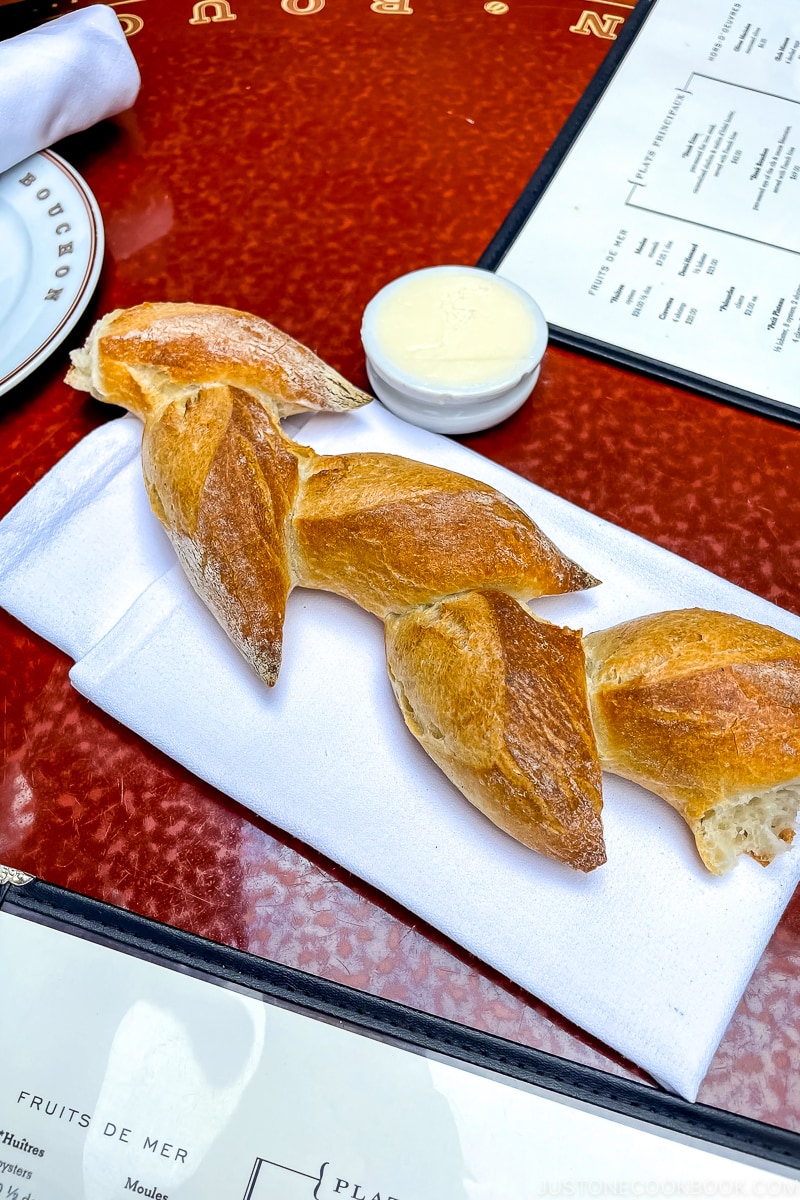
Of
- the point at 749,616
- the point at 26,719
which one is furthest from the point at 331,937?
the point at 749,616

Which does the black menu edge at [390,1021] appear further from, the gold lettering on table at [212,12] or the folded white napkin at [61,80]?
the gold lettering on table at [212,12]

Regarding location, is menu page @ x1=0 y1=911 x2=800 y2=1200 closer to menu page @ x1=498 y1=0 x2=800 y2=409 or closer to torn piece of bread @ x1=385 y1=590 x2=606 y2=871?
torn piece of bread @ x1=385 y1=590 x2=606 y2=871

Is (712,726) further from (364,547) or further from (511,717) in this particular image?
(364,547)

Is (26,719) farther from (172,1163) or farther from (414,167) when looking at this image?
(414,167)

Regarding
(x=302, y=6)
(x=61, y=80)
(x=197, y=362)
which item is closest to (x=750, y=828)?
(x=197, y=362)

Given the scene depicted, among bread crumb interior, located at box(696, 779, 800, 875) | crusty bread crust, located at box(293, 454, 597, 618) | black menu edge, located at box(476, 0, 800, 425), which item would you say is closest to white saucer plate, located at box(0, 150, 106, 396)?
crusty bread crust, located at box(293, 454, 597, 618)

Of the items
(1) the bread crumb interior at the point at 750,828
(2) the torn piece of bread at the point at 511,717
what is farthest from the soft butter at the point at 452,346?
(1) the bread crumb interior at the point at 750,828

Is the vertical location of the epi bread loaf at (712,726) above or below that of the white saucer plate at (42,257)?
below

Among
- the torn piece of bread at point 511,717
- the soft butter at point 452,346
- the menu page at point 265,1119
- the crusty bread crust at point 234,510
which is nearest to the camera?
the menu page at point 265,1119
